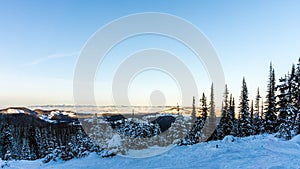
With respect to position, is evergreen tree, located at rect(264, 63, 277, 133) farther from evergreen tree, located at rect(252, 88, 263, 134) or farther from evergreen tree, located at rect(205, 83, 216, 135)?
evergreen tree, located at rect(205, 83, 216, 135)

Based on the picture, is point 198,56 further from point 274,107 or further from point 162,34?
point 274,107

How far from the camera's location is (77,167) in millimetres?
13531

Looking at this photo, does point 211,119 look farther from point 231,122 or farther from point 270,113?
point 270,113

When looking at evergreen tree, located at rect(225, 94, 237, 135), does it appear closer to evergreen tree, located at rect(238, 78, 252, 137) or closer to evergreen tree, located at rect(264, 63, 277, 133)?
evergreen tree, located at rect(238, 78, 252, 137)

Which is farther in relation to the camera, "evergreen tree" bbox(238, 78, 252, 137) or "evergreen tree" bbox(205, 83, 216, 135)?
"evergreen tree" bbox(205, 83, 216, 135)

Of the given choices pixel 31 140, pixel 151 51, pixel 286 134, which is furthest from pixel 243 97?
pixel 31 140

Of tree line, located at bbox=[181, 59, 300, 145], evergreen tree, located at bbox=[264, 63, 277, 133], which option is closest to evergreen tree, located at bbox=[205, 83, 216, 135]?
tree line, located at bbox=[181, 59, 300, 145]

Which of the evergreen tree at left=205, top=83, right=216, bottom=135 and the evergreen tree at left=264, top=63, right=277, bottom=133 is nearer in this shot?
the evergreen tree at left=264, top=63, right=277, bottom=133

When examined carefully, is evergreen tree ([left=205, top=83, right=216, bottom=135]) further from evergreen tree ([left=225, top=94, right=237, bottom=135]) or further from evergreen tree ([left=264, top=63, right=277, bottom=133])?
evergreen tree ([left=264, top=63, right=277, bottom=133])

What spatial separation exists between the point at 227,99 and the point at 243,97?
9.58ft

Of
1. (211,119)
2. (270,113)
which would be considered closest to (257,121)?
(270,113)

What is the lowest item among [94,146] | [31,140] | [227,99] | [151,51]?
[31,140]

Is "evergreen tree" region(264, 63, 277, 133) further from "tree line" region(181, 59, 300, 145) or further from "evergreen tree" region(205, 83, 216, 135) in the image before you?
"evergreen tree" region(205, 83, 216, 135)

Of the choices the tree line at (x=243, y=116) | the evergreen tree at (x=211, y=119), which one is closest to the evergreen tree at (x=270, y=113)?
the tree line at (x=243, y=116)
